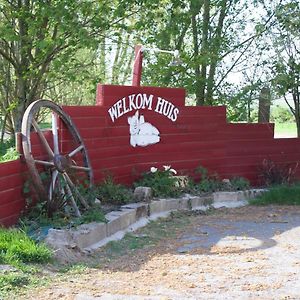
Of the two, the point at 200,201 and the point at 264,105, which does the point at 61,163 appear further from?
the point at 264,105

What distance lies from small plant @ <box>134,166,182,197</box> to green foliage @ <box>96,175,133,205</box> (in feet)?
2.53

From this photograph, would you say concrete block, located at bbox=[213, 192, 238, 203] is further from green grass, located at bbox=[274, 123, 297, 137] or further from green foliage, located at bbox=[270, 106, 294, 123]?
green grass, located at bbox=[274, 123, 297, 137]

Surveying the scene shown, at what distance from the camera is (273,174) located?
1267 cm

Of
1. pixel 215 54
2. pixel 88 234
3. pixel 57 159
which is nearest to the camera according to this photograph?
pixel 88 234

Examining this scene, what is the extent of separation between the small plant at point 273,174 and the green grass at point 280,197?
72 centimetres

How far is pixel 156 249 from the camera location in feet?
25.5

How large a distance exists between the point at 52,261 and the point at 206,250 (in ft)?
6.83

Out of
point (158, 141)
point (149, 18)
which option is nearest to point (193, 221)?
point (158, 141)

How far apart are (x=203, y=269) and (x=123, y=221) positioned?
2.22m

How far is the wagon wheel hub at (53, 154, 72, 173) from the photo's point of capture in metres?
8.45

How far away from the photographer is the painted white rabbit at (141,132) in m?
10.9

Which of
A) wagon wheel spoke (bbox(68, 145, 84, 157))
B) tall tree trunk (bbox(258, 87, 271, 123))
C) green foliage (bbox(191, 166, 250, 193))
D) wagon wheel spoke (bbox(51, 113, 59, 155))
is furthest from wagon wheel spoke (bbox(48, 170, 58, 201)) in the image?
tall tree trunk (bbox(258, 87, 271, 123))

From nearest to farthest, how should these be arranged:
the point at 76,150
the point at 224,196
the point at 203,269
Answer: the point at 203,269 < the point at 76,150 < the point at 224,196

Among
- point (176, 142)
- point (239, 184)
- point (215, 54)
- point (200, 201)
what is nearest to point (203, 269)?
point (200, 201)
